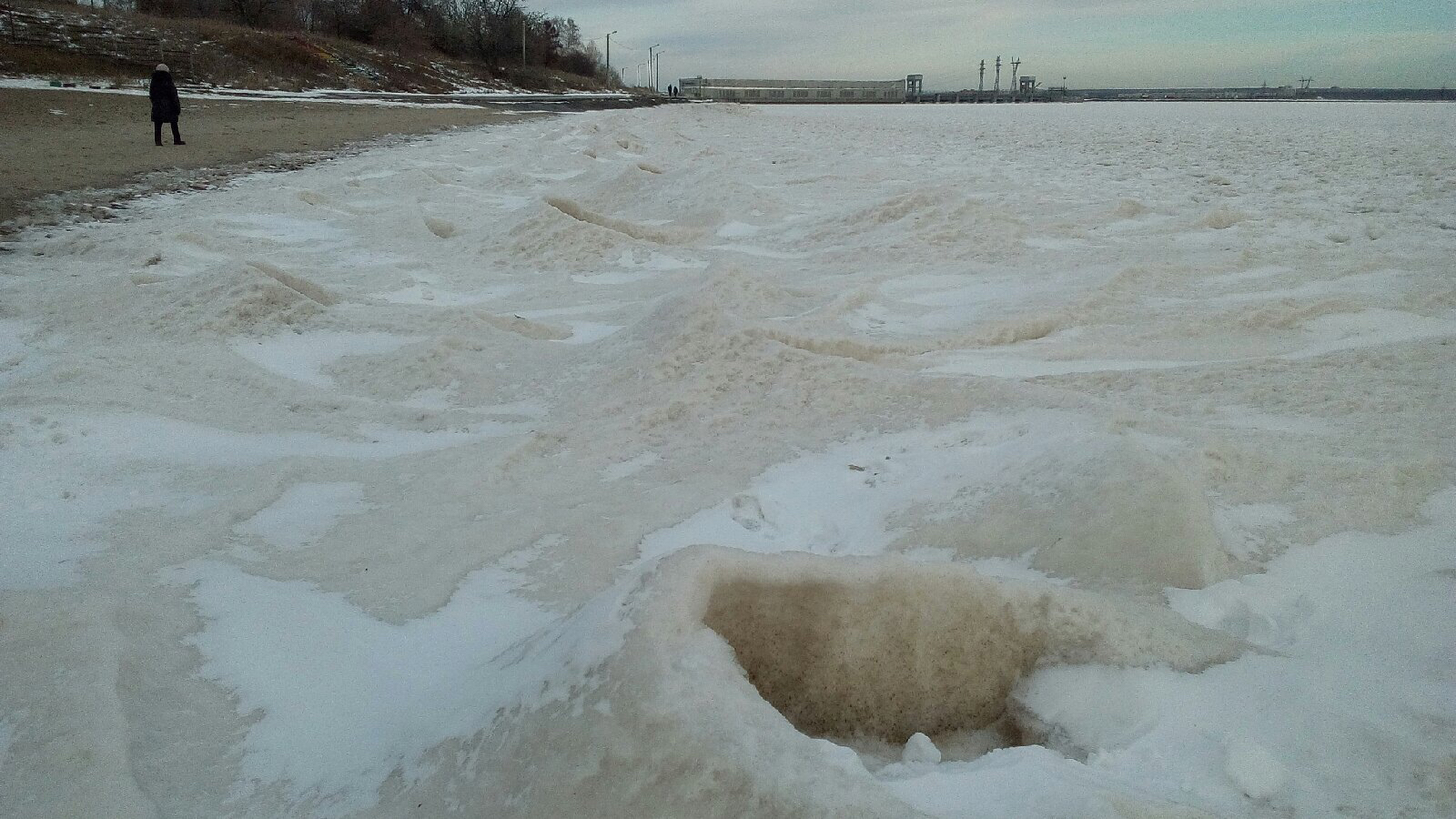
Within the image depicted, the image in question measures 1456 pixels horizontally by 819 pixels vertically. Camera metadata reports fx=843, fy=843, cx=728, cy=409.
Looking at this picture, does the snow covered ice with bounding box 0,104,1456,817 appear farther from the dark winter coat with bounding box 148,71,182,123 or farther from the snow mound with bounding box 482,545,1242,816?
the dark winter coat with bounding box 148,71,182,123

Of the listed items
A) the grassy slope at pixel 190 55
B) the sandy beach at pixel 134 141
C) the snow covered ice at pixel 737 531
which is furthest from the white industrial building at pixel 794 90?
the snow covered ice at pixel 737 531

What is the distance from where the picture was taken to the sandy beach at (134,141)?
7.24m

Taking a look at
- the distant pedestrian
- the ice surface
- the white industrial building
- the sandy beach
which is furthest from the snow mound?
the white industrial building

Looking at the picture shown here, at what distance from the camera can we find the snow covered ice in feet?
4.53

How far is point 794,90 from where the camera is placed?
67.4 metres

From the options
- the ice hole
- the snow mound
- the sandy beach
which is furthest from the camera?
the sandy beach

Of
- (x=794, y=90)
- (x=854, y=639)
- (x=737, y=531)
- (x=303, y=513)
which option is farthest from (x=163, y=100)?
(x=794, y=90)

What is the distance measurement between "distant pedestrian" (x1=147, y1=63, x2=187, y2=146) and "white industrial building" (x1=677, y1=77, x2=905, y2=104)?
53.6 m

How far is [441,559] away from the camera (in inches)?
92.0

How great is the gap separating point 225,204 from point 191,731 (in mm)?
6845

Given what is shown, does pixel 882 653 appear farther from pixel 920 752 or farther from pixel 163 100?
pixel 163 100

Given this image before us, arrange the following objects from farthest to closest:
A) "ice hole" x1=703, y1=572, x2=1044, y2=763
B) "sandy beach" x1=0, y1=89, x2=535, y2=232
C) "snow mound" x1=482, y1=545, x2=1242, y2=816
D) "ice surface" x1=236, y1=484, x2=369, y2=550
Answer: "sandy beach" x1=0, y1=89, x2=535, y2=232
"ice surface" x1=236, y1=484, x2=369, y2=550
"ice hole" x1=703, y1=572, x2=1044, y2=763
"snow mound" x1=482, y1=545, x2=1242, y2=816

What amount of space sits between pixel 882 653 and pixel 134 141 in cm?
1296

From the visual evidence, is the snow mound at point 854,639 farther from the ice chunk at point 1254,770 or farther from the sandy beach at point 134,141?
the sandy beach at point 134,141
